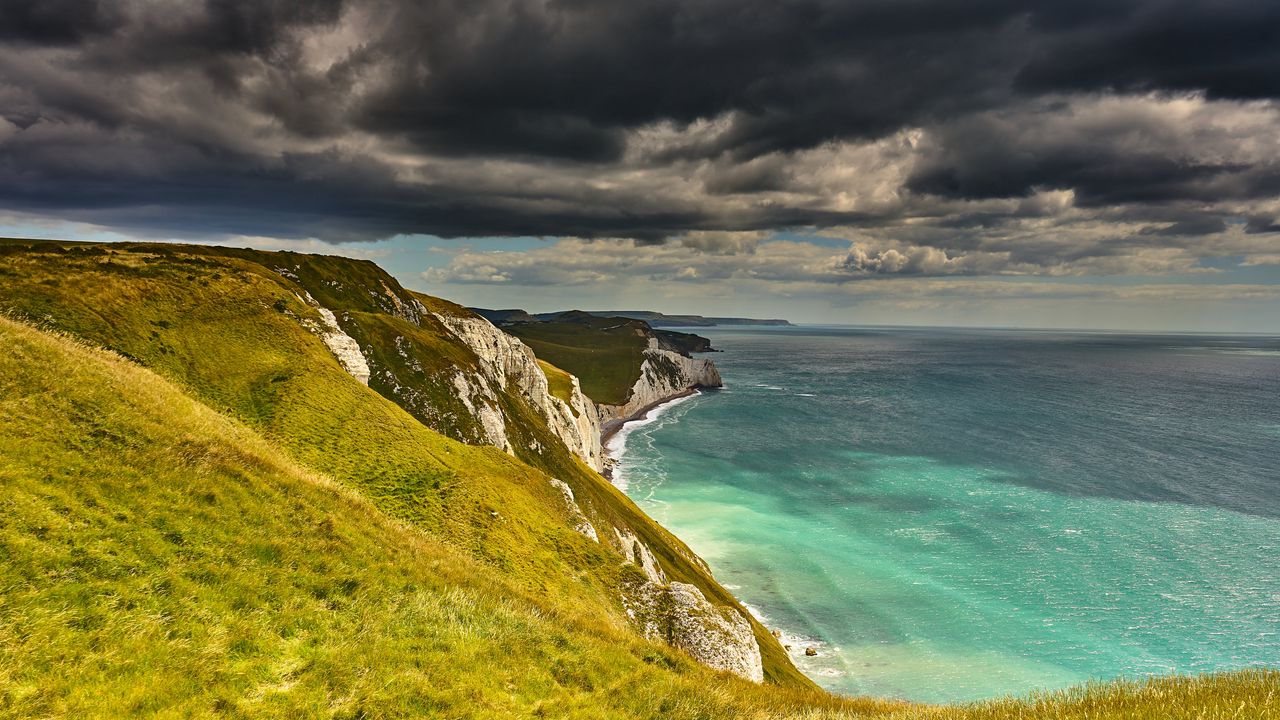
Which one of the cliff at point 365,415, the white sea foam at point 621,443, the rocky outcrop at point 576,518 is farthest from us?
the white sea foam at point 621,443

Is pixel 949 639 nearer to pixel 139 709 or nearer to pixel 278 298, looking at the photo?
pixel 139 709

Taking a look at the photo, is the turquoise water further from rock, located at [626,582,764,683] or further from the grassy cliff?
the grassy cliff

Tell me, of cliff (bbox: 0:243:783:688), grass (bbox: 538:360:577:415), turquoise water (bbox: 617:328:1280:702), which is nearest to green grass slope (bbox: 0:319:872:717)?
cliff (bbox: 0:243:783:688)

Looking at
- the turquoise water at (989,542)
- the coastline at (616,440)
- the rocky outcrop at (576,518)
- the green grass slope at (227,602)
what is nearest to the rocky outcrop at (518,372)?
the coastline at (616,440)

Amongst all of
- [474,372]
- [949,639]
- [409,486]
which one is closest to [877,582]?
[949,639]

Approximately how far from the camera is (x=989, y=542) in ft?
269

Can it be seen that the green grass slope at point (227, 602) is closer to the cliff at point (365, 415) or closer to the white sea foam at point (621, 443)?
the cliff at point (365, 415)

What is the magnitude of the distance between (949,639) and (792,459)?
71.2 meters

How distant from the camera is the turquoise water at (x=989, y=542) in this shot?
56.0 metres

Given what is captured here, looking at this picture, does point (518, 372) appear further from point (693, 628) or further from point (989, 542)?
point (989, 542)

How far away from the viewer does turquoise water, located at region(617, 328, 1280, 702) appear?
56.0 meters

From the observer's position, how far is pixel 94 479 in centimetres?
1459

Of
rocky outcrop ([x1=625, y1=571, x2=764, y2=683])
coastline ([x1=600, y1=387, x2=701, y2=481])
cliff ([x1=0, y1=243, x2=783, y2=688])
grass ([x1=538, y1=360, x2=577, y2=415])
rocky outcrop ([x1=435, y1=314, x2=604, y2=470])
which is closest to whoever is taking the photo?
rocky outcrop ([x1=625, y1=571, x2=764, y2=683])

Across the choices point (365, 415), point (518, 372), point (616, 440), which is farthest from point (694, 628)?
point (616, 440)
